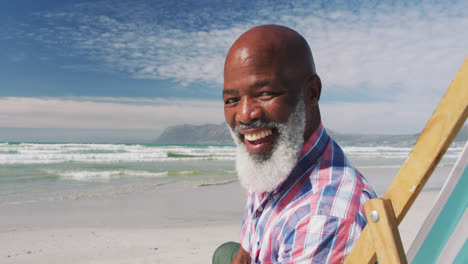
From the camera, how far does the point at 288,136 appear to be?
1502 mm

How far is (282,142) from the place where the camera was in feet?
4.97

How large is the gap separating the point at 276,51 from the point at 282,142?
0.38 meters

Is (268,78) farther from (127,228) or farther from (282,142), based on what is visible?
(127,228)

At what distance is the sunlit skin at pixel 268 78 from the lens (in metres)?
1.45

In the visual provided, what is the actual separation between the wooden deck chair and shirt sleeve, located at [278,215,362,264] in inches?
7.3

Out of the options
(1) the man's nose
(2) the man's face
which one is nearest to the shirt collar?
(2) the man's face

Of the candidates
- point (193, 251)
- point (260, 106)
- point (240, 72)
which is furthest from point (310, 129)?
point (193, 251)

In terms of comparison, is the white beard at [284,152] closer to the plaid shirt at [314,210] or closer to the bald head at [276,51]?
the plaid shirt at [314,210]

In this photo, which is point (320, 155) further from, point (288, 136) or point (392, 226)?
point (392, 226)

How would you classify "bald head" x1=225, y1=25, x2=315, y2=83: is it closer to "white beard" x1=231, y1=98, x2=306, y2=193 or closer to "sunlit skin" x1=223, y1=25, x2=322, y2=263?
"sunlit skin" x1=223, y1=25, x2=322, y2=263

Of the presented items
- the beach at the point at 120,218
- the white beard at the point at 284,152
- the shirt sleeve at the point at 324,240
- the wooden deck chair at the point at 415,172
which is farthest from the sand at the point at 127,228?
the wooden deck chair at the point at 415,172

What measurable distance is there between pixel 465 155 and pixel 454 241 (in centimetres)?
28

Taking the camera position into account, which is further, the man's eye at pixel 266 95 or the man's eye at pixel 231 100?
the man's eye at pixel 231 100

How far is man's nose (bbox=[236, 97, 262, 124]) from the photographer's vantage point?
1476 millimetres
